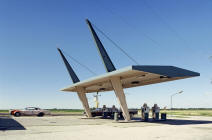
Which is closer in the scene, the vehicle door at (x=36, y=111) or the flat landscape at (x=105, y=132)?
the flat landscape at (x=105, y=132)

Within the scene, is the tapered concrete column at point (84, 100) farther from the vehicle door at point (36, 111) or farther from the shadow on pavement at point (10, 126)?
the shadow on pavement at point (10, 126)

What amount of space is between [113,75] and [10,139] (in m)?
11.2

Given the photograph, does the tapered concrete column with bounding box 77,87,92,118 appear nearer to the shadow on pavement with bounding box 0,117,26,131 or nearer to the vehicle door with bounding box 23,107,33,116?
the vehicle door with bounding box 23,107,33,116

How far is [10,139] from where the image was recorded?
9.08 m

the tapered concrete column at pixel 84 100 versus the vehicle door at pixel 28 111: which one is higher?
the tapered concrete column at pixel 84 100

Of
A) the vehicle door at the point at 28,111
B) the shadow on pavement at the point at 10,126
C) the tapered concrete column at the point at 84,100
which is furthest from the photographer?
the vehicle door at the point at 28,111

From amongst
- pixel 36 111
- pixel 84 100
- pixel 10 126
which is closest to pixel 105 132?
pixel 10 126

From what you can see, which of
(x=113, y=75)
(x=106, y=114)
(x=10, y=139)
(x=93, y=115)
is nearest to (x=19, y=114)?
(x=93, y=115)

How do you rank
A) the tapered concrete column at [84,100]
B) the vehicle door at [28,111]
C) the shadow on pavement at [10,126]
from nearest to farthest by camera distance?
the shadow on pavement at [10,126]
the tapered concrete column at [84,100]
the vehicle door at [28,111]

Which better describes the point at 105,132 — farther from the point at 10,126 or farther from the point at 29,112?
the point at 29,112

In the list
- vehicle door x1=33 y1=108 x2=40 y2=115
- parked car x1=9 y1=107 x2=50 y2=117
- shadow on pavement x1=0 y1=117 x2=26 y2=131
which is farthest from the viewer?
vehicle door x1=33 y1=108 x2=40 y2=115

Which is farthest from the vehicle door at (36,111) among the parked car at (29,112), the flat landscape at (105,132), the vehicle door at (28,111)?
the flat landscape at (105,132)

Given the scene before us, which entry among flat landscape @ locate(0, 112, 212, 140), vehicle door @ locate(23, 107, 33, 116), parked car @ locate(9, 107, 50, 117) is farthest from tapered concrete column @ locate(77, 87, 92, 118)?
flat landscape @ locate(0, 112, 212, 140)

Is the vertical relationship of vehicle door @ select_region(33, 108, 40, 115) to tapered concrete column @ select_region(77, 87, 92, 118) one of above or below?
below
